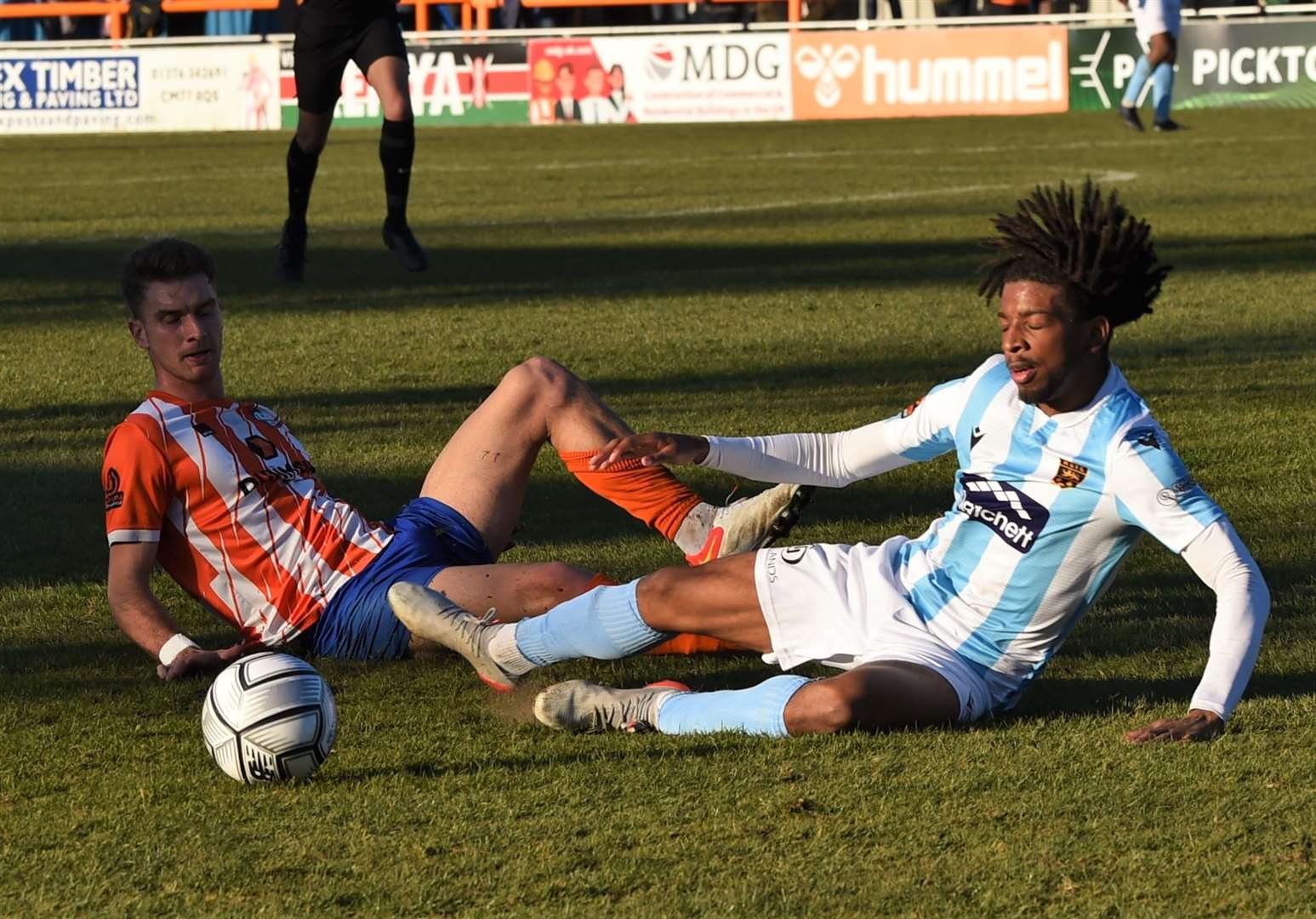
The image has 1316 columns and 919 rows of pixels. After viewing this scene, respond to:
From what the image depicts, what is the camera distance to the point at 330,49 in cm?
1185

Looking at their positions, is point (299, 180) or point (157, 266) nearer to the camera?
point (157, 266)

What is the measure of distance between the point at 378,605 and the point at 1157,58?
1723 cm

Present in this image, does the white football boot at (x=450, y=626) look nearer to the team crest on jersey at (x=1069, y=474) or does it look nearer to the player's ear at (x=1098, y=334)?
the team crest on jersey at (x=1069, y=474)

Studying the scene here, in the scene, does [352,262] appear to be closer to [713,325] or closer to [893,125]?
[713,325]

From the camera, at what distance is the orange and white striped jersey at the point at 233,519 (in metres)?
4.93

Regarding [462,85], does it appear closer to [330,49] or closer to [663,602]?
[330,49]

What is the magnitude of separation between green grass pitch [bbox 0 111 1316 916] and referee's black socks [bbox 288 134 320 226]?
16.7 inches

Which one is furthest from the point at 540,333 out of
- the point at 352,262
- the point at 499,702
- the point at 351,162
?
the point at 351,162

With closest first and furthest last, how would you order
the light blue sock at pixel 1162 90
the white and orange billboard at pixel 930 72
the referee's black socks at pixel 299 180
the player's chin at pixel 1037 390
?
the player's chin at pixel 1037 390, the referee's black socks at pixel 299 180, the light blue sock at pixel 1162 90, the white and orange billboard at pixel 930 72

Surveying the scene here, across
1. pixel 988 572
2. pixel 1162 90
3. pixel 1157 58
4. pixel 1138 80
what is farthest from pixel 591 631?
pixel 1162 90

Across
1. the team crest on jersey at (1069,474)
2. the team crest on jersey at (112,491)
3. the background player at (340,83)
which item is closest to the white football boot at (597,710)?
the team crest on jersey at (1069,474)

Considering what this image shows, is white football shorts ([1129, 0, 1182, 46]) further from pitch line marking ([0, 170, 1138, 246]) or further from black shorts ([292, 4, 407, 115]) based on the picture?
black shorts ([292, 4, 407, 115])

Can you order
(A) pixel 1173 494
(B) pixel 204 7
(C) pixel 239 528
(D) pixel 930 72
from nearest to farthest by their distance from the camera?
(A) pixel 1173 494
(C) pixel 239 528
(D) pixel 930 72
(B) pixel 204 7

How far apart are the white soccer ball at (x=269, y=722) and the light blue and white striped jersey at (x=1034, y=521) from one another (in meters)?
1.23
